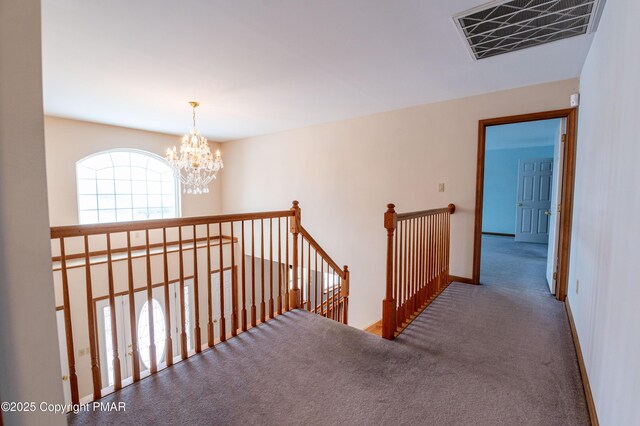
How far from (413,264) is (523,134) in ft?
15.6

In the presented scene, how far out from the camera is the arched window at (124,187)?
4.92 m

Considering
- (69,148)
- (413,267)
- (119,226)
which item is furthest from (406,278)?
(69,148)

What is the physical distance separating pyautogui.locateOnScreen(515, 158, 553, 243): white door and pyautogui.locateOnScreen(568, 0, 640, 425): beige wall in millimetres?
4753

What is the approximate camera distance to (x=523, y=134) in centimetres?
567

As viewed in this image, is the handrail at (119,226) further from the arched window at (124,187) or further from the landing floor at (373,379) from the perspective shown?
the arched window at (124,187)

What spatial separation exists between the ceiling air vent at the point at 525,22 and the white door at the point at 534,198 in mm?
4899

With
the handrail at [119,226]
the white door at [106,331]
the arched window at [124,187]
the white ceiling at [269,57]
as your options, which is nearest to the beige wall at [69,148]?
the arched window at [124,187]

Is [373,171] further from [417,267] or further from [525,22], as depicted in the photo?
[525,22]

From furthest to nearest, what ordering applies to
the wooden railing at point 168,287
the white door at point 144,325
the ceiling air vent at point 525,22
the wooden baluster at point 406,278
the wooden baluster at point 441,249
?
1. the white door at point 144,325
2. the wooden baluster at point 441,249
3. the wooden baluster at point 406,278
4. the wooden railing at point 168,287
5. the ceiling air vent at point 525,22

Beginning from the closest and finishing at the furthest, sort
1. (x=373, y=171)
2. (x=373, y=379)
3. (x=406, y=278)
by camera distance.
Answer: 1. (x=373, y=379)
2. (x=406, y=278)
3. (x=373, y=171)

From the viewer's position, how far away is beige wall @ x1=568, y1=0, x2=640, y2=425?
1.06m

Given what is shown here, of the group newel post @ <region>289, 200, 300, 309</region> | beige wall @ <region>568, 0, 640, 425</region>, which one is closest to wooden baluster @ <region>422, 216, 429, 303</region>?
beige wall @ <region>568, 0, 640, 425</region>

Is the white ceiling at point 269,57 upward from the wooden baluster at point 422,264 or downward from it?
upward

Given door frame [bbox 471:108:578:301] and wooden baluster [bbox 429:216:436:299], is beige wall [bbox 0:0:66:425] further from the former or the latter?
door frame [bbox 471:108:578:301]
